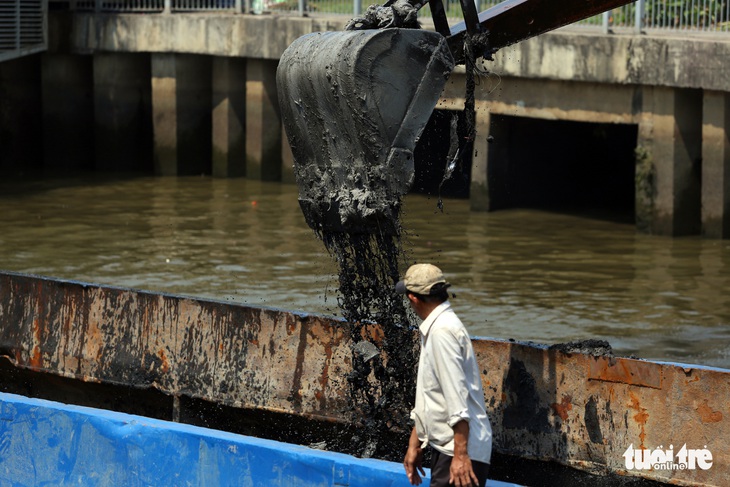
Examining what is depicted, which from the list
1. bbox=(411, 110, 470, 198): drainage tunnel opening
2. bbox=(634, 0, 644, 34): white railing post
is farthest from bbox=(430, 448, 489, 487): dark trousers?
bbox=(411, 110, 470, 198): drainage tunnel opening

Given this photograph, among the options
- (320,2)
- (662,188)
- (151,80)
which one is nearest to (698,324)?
(662,188)

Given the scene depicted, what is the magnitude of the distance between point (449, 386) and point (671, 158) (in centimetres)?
1124

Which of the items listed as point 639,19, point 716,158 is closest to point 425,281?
point 716,158

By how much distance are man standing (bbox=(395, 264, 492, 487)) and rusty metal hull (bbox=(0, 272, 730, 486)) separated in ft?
6.73

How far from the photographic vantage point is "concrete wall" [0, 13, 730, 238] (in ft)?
51.5

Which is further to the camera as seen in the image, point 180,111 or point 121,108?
point 121,108

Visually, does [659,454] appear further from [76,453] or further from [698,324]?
[698,324]

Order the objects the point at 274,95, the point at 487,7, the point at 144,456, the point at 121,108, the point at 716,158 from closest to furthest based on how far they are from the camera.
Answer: the point at 144,456 < the point at 716,158 < the point at 487,7 < the point at 274,95 < the point at 121,108

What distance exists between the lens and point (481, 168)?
58.9ft

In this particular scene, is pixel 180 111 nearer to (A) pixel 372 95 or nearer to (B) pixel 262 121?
(B) pixel 262 121

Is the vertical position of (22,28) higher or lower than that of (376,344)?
higher

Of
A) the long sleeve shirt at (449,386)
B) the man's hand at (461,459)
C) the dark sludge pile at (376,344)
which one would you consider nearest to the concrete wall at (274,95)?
the dark sludge pile at (376,344)

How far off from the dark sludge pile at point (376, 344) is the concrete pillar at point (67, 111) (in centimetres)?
1604

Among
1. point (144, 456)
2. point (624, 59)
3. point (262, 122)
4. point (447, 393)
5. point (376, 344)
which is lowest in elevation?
point (144, 456)
